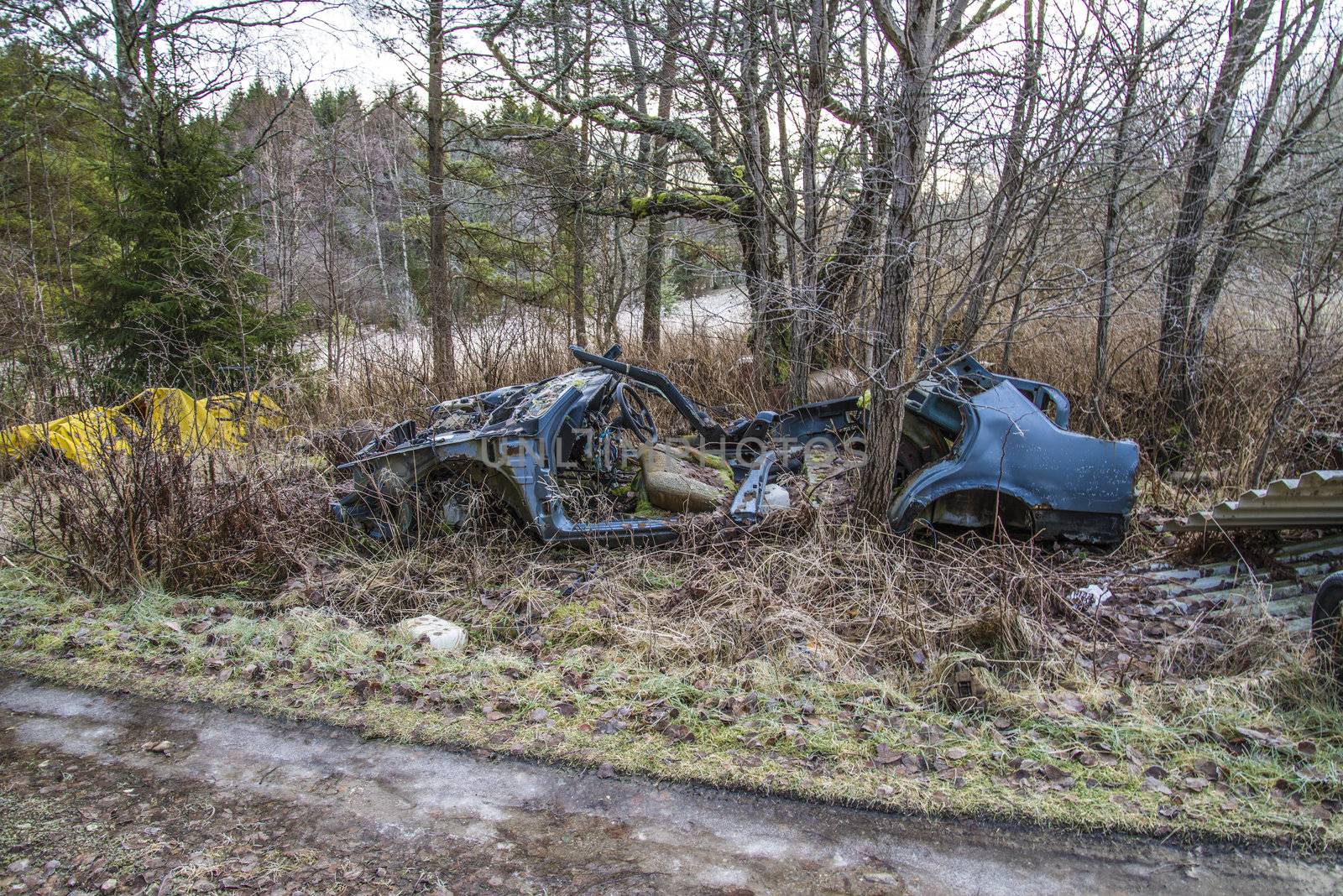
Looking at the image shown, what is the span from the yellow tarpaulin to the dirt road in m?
2.51

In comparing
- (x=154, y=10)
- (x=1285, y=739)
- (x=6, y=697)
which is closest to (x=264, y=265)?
(x=154, y=10)

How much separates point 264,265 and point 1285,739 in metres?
11.0

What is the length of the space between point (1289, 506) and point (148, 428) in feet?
23.2

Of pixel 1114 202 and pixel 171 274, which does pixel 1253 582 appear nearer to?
pixel 1114 202

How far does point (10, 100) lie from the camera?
36.5 feet

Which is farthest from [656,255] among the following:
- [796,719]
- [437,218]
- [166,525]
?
[796,719]

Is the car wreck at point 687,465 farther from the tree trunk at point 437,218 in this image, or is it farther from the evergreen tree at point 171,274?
the evergreen tree at point 171,274

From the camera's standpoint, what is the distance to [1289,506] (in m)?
3.94

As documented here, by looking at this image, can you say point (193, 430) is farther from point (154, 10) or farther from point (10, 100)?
point (154, 10)

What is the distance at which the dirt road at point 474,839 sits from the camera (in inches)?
95.0

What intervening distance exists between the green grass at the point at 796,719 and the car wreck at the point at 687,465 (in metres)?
1.10

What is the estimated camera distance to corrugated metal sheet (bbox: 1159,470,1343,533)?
3734 mm

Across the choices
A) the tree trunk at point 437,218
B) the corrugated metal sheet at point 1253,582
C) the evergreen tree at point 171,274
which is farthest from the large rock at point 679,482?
the evergreen tree at point 171,274

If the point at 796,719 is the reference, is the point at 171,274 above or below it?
above
